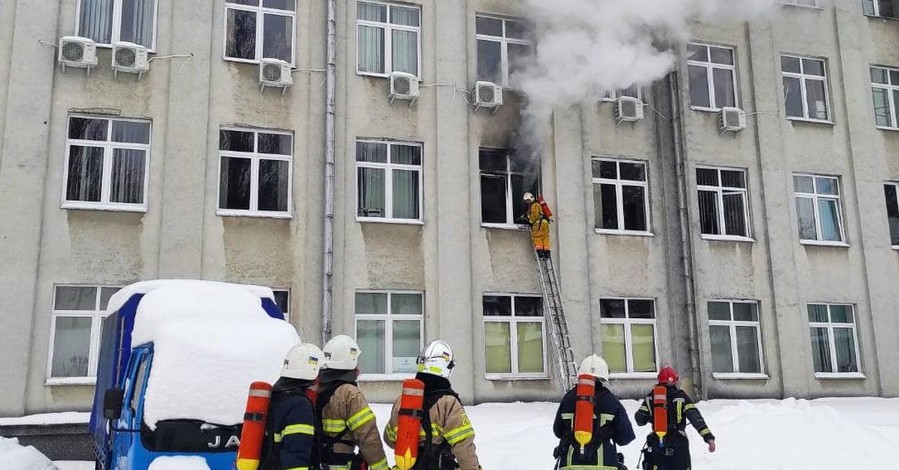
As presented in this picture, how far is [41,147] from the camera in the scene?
Answer: 1274cm

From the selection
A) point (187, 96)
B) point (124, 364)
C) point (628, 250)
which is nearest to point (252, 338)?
point (124, 364)

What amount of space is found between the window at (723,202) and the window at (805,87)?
2.38 metres

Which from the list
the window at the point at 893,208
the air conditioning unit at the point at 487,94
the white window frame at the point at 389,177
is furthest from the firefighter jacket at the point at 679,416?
the window at the point at 893,208

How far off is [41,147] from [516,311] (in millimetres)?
8930

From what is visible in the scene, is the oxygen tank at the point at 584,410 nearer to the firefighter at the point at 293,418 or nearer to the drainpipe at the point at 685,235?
the firefighter at the point at 293,418

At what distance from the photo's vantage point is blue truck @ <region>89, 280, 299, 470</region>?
6.12 metres

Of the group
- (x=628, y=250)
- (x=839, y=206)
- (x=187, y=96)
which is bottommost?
(x=628, y=250)

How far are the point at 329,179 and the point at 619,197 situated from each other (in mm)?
6131

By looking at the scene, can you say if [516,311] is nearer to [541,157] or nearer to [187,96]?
[541,157]

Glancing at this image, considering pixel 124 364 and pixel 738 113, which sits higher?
pixel 738 113

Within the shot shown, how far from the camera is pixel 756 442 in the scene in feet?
34.8

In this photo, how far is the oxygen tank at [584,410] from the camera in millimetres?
6102

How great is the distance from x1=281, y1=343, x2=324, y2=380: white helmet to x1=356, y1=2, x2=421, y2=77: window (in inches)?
414

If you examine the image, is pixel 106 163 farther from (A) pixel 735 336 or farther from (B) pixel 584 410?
(A) pixel 735 336
